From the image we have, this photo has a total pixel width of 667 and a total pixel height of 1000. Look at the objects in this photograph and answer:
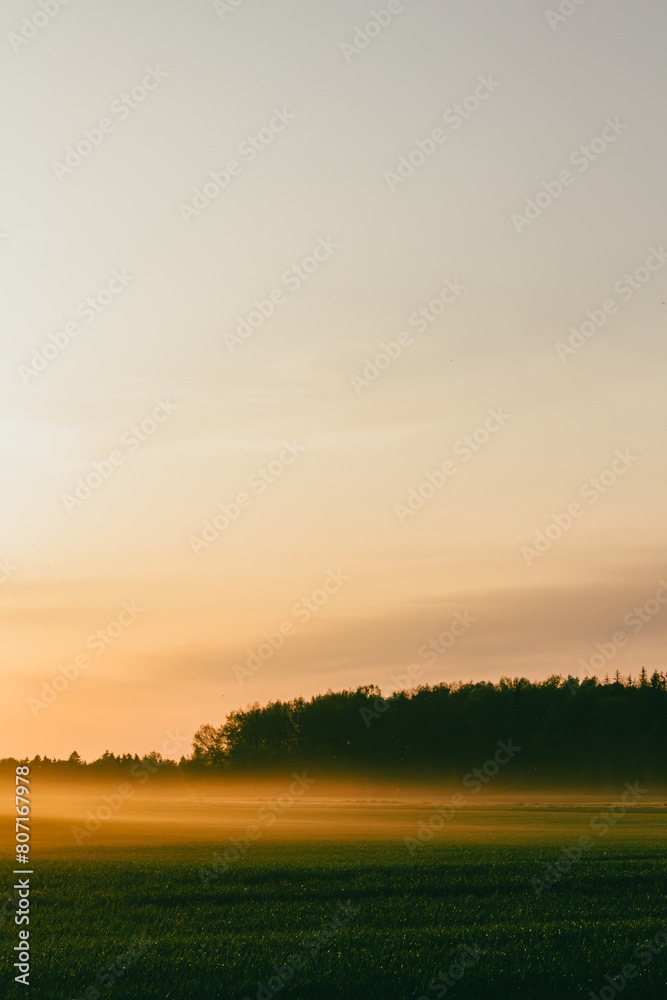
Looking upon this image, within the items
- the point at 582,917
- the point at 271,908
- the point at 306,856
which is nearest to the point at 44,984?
the point at 271,908

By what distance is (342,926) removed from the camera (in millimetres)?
18516

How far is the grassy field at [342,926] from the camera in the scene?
46.1ft

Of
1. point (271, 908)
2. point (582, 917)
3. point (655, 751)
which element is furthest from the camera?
point (655, 751)

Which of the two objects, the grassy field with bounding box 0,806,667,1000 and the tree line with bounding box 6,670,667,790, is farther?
the tree line with bounding box 6,670,667,790

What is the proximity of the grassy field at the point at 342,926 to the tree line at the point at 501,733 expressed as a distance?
133 meters

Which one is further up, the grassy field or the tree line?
the tree line

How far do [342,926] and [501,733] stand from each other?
156696mm

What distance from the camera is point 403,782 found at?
17112 cm

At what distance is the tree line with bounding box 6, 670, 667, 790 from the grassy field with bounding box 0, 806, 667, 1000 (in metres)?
133

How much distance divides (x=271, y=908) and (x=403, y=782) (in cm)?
15719

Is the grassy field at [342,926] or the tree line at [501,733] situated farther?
the tree line at [501,733]

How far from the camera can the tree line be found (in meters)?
158

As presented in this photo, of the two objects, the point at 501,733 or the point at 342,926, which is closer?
the point at 342,926

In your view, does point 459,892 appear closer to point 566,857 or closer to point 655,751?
point 566,857
